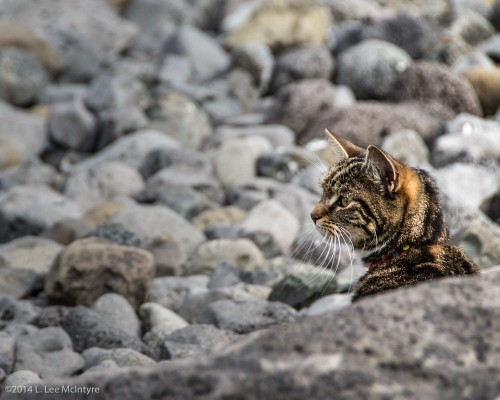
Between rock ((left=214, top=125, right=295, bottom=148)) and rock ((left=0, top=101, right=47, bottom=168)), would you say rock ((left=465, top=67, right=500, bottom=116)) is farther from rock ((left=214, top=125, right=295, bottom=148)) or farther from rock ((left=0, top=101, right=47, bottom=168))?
rock ((left=0, top=101, right=47, bottom=168))

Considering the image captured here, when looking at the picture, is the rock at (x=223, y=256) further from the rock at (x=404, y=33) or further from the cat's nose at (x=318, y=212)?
the rock at (x=404, y=33)

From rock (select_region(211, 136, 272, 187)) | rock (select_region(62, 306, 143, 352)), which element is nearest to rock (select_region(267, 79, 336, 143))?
rock (select_region(211, 136, 272, 187))

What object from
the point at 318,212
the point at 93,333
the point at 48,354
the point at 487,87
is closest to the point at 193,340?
the point at 93,333

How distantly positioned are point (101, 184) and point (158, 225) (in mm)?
2358

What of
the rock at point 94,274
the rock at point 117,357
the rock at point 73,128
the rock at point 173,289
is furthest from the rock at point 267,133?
the rock at point 117,357

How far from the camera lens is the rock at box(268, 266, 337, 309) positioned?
7.93 m

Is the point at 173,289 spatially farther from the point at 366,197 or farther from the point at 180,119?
the point at 180,119

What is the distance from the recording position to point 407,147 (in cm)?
1209

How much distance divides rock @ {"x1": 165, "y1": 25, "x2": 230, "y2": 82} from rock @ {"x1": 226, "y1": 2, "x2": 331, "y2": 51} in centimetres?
39

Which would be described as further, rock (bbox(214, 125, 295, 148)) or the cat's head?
rock (bbox(214, 125, 295, 148))

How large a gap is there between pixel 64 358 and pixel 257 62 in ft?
33.5

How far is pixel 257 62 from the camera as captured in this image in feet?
54.0

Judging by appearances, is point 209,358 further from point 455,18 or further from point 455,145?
point 455,18

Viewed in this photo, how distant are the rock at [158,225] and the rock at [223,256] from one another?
425 mm
